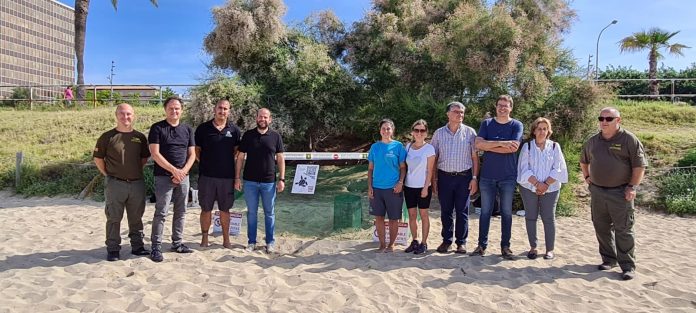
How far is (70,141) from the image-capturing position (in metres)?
13.6

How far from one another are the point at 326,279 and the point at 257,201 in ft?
4.48

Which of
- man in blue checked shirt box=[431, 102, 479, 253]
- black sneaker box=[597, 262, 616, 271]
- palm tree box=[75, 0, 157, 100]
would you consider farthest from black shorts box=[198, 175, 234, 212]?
palm tree box=[75, 0, 157, 100]

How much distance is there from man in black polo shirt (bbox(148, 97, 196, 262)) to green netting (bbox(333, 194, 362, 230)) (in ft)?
7.59

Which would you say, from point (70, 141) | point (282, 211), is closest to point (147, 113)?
point (70, 141)

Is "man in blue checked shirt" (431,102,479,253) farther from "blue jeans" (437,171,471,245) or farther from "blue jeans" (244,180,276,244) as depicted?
"blue jeans" (244,180,276,244)

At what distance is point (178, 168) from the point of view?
16.2ft

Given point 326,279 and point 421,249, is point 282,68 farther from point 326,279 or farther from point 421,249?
point 326,279

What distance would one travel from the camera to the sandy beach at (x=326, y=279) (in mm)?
3832

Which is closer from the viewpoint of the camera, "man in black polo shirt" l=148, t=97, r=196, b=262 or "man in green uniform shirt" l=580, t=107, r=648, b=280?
"man in green uniform shirt" l=580, t=107, r=648, b=280

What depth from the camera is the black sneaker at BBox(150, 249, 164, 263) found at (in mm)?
4843

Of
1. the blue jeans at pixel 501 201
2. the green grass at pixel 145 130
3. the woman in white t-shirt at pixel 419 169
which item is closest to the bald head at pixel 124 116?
the green grass at pixel 145 130

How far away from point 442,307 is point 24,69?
71.8m

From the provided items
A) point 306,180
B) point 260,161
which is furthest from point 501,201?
point 306,180

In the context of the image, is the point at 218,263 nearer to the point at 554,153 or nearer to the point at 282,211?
the point at 282,211
